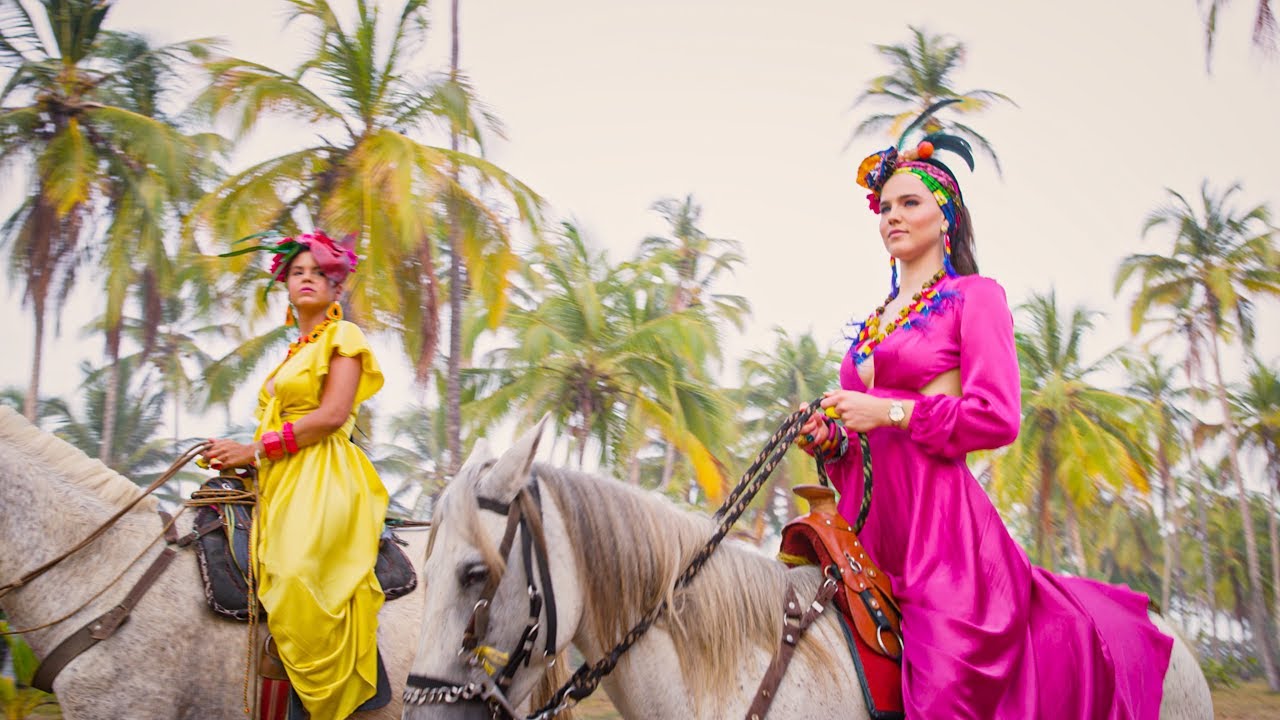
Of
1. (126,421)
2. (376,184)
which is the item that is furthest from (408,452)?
(376,184)

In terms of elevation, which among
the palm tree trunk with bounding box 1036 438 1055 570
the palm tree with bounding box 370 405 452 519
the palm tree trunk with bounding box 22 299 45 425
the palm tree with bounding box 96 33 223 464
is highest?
the palm tree with bounding box 96 33 223 464

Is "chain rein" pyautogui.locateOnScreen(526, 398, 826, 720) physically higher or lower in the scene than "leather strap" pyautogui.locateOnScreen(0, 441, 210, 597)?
higher

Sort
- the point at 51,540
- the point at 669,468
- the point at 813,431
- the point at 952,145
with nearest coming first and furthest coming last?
1. the point at 813,431
2. the point at 952,145
3. the point at 51,540
4. the point at 669,468

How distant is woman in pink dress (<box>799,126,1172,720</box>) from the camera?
2270 millimetres

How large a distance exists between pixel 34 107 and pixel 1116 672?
69.5 ft

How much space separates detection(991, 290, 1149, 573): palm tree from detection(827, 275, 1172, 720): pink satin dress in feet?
73.1

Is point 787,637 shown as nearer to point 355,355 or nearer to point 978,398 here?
point 978,398

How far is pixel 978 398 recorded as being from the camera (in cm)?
234

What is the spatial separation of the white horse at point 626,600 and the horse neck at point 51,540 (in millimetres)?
1963

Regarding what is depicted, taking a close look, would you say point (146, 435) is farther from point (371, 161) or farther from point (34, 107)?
point (371, 161)

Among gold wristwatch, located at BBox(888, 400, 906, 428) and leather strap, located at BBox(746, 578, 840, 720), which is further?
gold wristwatch, located at BBox(888, 400, 906, 428)

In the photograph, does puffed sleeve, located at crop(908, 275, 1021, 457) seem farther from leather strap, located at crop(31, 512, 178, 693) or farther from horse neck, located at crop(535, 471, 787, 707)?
leather strap, located at crop(31, 512, 178, 693)

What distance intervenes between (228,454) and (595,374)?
16.8 metres

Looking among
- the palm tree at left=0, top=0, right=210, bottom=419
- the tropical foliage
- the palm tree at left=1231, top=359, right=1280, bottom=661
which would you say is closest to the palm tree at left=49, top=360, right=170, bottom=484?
the tropical foliage
